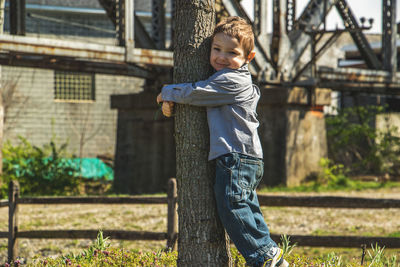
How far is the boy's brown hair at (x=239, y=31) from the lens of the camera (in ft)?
11.2

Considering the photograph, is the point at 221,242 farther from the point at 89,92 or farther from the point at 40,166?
the point at 89,92

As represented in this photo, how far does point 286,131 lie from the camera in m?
11.2

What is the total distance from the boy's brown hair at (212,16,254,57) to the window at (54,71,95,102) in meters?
17.3

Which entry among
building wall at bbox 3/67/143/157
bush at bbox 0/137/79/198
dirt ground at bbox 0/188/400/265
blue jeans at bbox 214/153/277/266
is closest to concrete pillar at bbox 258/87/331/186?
dirt ground at bbox 0/188/400/265

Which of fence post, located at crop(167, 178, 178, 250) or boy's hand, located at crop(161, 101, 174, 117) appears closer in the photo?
boy's hand, located at crop(161, 101, 174, 117)

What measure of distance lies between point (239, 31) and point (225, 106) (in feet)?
1.49

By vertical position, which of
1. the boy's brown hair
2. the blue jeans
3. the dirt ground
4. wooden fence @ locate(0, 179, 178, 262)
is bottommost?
the dirt ground

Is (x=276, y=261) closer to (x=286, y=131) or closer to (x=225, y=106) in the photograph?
(x=225, y=106)

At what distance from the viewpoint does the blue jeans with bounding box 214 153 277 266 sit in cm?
336

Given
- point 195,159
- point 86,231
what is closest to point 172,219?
point 86,231

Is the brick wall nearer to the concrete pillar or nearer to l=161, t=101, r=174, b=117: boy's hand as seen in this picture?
the concrete pillar

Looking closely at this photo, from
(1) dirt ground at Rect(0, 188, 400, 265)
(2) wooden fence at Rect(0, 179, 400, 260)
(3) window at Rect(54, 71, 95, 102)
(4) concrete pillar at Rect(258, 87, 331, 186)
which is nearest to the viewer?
(2) wooden fence at Rect(0, 179, 400, 260)

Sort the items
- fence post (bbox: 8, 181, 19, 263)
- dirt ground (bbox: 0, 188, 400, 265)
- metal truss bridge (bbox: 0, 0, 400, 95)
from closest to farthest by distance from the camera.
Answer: fence post (bbox: 8, 181, 19, 263) < dirt ground (bbox: 0, 188, 400, 265) < metal truss bridge (bbox: 0, 0, 400, 95)

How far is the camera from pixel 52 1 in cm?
2042
